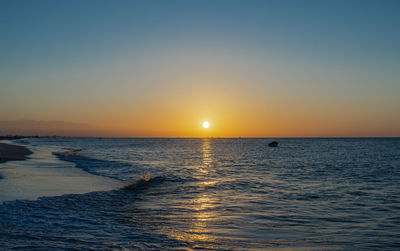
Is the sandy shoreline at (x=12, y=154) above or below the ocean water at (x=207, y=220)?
below

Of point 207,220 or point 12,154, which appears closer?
point 207,220

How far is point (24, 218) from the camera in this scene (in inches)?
436

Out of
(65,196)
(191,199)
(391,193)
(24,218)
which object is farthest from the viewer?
(391,193)

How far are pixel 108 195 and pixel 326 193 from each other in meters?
12.2

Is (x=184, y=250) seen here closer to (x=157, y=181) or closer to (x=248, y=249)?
(x=248, y=249)

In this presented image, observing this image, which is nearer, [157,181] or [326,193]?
[326,193]

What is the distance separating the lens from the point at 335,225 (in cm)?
1136

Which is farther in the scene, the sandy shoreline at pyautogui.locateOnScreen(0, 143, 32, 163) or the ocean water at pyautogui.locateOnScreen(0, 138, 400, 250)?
the sandy shoreline at pyautogui.locateOnScreen(0, 143, 32, 163)

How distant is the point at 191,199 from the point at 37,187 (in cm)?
844

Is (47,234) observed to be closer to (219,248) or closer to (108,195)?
(219,248)

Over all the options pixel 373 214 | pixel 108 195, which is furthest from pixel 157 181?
pixel 373 214

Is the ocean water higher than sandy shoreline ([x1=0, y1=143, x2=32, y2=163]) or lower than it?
higher

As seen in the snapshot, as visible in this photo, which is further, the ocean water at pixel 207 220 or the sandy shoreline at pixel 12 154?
the sandy shoreline at pixel 12 154

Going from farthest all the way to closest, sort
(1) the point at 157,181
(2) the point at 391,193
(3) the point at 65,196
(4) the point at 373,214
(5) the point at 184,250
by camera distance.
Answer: (1) the point at 157,181 < (2) the point at 391,193 < (3) the point at 65,196 < (4) the point at 373,214 < (5) the point at 184,250
